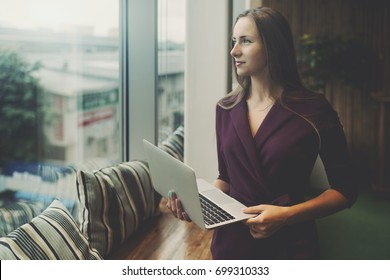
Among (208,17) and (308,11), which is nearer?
(208,17)

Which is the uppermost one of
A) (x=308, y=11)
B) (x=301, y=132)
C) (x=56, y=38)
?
(x=308, y=11)

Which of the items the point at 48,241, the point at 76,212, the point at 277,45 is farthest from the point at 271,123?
the point at 76,212

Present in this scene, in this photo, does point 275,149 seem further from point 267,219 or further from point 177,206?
point 177,206

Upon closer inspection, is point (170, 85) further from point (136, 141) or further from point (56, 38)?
point (56, 38)

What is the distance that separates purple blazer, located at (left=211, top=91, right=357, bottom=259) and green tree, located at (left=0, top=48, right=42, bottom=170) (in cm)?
68

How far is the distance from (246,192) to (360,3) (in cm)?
272

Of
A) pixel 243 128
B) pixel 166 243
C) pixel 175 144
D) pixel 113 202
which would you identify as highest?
pixel 243 128

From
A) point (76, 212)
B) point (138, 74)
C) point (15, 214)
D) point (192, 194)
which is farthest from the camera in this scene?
point (138, 74)

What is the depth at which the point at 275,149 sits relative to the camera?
0.92 metres

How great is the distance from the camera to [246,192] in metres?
0.98

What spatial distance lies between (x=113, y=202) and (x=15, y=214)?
0.38 meters

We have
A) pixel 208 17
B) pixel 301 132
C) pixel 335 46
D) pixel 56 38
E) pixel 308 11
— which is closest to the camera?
pixel 301 132

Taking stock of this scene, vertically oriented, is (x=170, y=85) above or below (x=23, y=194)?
above

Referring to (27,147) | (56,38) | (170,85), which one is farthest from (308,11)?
(27,147)
